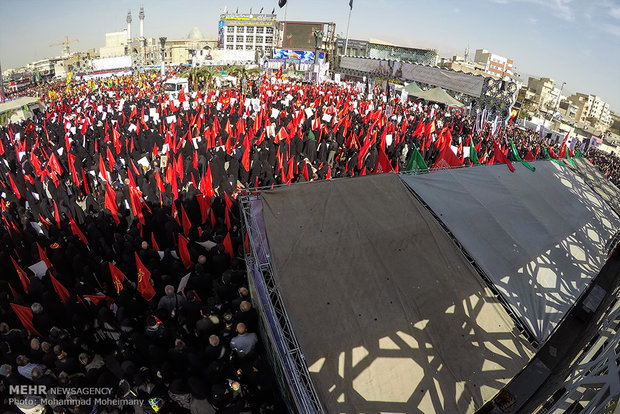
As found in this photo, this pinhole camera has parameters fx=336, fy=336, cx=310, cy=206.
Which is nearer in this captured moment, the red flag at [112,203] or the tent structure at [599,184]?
the red flag at [112,203]

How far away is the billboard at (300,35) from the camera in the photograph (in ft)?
183

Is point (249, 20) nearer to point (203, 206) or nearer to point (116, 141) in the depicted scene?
point (116, 141)

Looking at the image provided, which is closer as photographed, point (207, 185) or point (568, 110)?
point (207, 185)

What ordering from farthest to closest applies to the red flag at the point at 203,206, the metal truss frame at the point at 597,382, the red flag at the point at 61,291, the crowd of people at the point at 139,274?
the red flag at the point at 203,206, the red flag at the point at 61,291, the crowd of people at the point at 139,274, the metal truss frame at the point at 597,382

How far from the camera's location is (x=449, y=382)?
12.5ft

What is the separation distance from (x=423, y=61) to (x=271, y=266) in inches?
1923

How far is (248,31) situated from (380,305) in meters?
77.1

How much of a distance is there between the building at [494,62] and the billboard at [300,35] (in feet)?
154

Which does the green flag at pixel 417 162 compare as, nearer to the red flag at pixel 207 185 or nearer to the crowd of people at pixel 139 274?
the crowd of people at pixel 139 274

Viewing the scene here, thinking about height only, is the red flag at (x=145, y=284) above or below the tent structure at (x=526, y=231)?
below

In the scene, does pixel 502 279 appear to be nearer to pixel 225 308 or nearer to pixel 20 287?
pixel 225 308

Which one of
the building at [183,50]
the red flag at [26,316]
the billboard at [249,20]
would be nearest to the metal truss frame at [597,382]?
the red flag at [26,316]

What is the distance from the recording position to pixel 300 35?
186ft

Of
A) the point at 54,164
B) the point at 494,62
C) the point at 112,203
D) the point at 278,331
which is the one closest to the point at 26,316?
the point at 112,203
